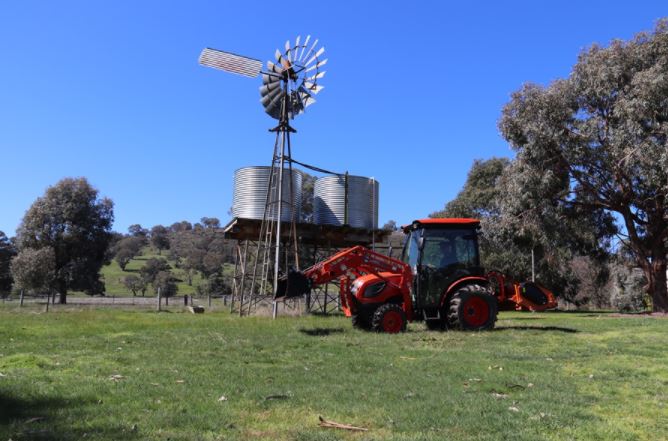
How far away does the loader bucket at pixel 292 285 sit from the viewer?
13898mm

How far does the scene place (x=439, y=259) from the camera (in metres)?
14.6

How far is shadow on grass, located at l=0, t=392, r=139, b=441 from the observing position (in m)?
4.62

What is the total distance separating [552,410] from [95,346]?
8.90 m

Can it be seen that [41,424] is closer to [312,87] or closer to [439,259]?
[439,259]

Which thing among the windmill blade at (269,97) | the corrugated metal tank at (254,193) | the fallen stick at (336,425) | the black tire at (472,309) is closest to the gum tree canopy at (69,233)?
the corrugated metal tank at (254,193)

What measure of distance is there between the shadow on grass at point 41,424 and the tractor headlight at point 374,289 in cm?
909

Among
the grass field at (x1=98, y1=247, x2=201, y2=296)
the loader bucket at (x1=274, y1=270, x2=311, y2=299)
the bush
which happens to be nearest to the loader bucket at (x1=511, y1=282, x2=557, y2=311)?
the loader bucket at (x1=274, y1=270, x2=311, y2=299)

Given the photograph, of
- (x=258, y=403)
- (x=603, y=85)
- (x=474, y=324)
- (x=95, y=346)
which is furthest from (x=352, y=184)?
(x=258, y=403)

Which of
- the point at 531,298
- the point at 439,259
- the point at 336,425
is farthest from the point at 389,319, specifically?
the point at 336,425

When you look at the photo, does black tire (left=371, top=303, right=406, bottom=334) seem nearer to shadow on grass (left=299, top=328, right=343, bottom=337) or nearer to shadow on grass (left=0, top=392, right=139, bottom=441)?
shadow on grass (left=299, top=328, right=343, bottom=337)

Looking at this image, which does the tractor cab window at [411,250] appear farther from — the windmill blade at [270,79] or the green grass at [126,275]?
the green grass at [126,275]

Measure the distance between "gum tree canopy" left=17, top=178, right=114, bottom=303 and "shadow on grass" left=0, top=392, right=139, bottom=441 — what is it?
3822 centimetres

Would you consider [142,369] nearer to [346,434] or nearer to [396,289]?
[346,434]

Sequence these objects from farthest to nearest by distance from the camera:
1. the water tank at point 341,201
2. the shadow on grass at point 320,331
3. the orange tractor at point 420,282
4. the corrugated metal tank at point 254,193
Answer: the water tank at point 341,201, the corrugated metal tank at point 254,193, the shadow on grass at point 320,331, the orange tractor at point 420,282
